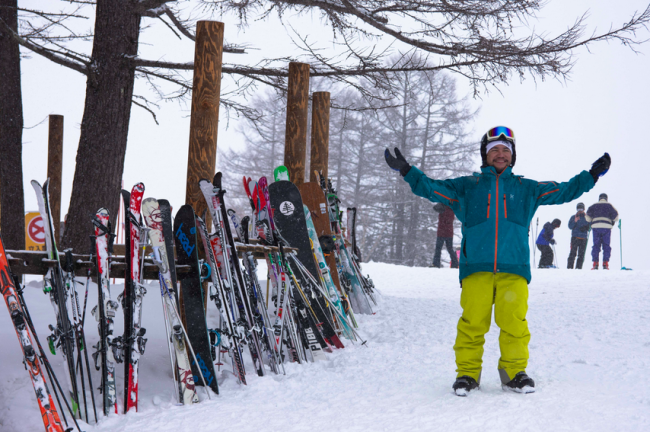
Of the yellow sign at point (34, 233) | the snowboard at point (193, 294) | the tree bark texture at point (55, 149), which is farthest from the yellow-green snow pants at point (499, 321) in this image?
the yellow sign at point (34, 233)

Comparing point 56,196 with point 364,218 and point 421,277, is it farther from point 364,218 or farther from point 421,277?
point 364,218

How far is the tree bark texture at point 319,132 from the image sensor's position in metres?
6.62

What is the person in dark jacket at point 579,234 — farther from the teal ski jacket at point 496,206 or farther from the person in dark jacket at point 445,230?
the teal ski jacket at point 496,206

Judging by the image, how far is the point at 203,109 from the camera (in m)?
3.79

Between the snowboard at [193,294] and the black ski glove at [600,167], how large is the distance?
2522 mm

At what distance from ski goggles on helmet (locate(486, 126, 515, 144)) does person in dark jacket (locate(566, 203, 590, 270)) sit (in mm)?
10536

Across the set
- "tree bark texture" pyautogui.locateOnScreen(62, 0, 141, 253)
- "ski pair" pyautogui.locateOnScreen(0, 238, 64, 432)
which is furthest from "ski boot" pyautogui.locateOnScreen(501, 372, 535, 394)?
"tree bark texture" pyautogui.locateOnScreen(62, 0, 141, 253)

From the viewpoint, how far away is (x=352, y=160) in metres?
24.5

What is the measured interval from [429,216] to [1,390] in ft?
72.7

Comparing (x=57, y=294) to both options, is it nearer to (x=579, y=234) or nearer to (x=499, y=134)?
(x=499, y=134)

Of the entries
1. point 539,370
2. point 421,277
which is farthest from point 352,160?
point 539,370

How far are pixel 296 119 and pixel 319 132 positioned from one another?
79 cm

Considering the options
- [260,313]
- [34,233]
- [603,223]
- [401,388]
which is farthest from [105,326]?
[603,223]

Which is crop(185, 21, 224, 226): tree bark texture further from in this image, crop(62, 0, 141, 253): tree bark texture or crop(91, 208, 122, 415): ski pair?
crop(62, 0, 141, 253): tree bark texture
